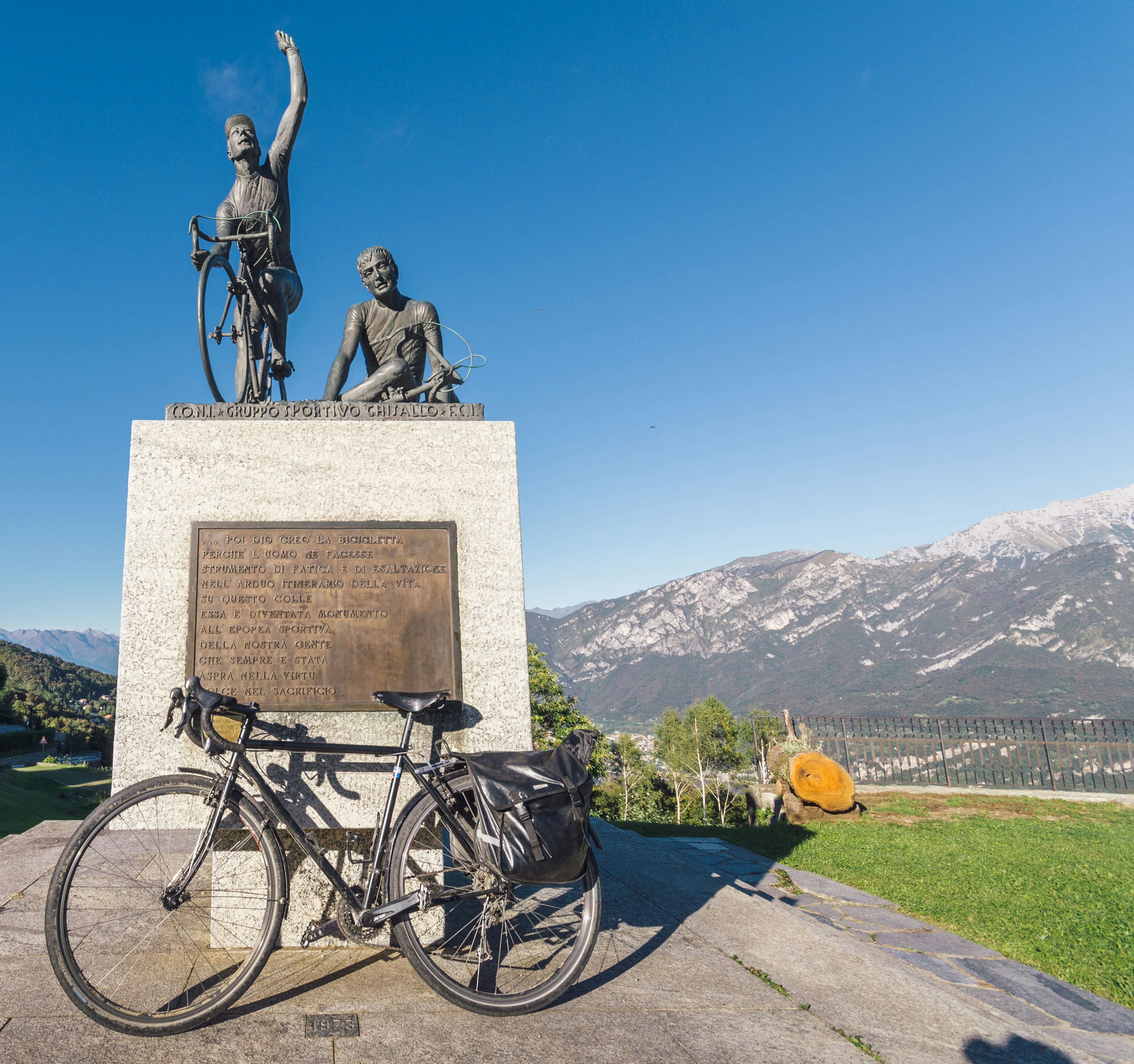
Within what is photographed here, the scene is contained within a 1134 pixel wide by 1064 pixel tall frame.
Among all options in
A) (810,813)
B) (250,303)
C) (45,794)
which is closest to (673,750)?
(45,794)

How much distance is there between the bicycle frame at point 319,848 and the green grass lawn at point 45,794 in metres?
12.2

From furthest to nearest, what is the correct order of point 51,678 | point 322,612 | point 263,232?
1. point 51,678
2. point 263,232
3. point 322,612

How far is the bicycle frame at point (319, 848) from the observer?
2.87 meters

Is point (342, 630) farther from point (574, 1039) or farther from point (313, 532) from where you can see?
point (574, 1039)

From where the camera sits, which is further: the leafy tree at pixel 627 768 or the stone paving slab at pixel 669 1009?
the leafy tree at pixel 627 768

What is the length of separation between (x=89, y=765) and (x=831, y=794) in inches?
1980

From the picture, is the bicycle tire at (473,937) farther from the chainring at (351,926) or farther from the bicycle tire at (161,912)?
the bicycle tire at (161,912)

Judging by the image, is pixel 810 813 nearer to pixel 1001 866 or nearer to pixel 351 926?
pixel 1001 866

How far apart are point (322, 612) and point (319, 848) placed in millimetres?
1228

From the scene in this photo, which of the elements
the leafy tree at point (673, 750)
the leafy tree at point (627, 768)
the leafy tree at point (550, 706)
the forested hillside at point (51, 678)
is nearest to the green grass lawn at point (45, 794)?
the leafy tree at point (550, 706)

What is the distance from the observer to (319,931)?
9.62 feet

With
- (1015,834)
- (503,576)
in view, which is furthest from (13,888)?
(1015,834)

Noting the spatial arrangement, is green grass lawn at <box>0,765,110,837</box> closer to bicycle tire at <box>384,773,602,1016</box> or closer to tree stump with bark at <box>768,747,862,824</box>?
bicycle tire at <box>384,773,602,1016</box>

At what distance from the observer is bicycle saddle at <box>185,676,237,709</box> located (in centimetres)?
294
